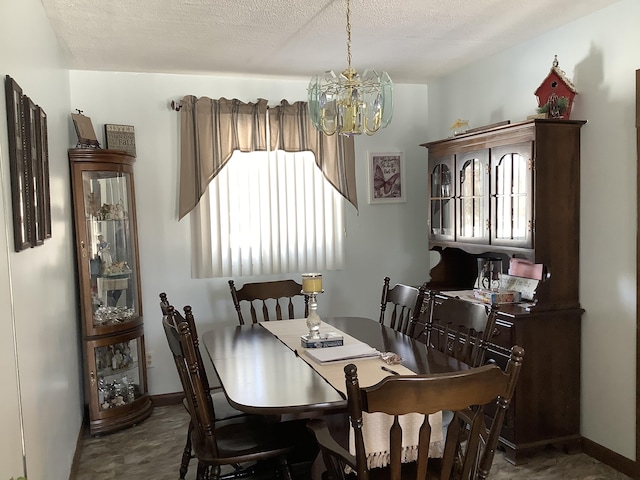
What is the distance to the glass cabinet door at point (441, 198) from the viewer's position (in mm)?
3846

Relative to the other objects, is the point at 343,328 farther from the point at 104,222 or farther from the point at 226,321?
the point at 104,222

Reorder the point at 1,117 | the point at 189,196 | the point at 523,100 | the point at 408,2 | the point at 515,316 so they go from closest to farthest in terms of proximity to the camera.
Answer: the point at 1,117 < the point at 408,2 < the point at 515,316 < the point at 523,100 < the point at 189,196

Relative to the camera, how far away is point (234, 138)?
4.21 metres

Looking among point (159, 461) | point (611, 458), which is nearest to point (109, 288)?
point (159, 461)

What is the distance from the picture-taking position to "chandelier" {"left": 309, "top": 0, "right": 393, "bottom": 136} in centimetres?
251

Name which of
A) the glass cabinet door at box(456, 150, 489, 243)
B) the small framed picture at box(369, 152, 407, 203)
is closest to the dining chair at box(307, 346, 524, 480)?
the glass cabinet door at box(456, 150, 489, 243)

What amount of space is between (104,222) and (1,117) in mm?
2072

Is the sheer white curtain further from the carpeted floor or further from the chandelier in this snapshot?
the chandelier

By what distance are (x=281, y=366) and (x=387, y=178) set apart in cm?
259

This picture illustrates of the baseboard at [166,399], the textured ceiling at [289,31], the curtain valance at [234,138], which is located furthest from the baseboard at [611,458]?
the baseboard at [166,399]

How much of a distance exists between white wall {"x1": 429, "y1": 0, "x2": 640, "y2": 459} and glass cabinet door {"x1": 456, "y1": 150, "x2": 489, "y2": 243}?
54 cm

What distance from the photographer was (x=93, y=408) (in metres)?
3.62

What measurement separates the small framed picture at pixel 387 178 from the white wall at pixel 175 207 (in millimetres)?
60

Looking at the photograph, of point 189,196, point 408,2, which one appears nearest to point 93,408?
point 189,196
